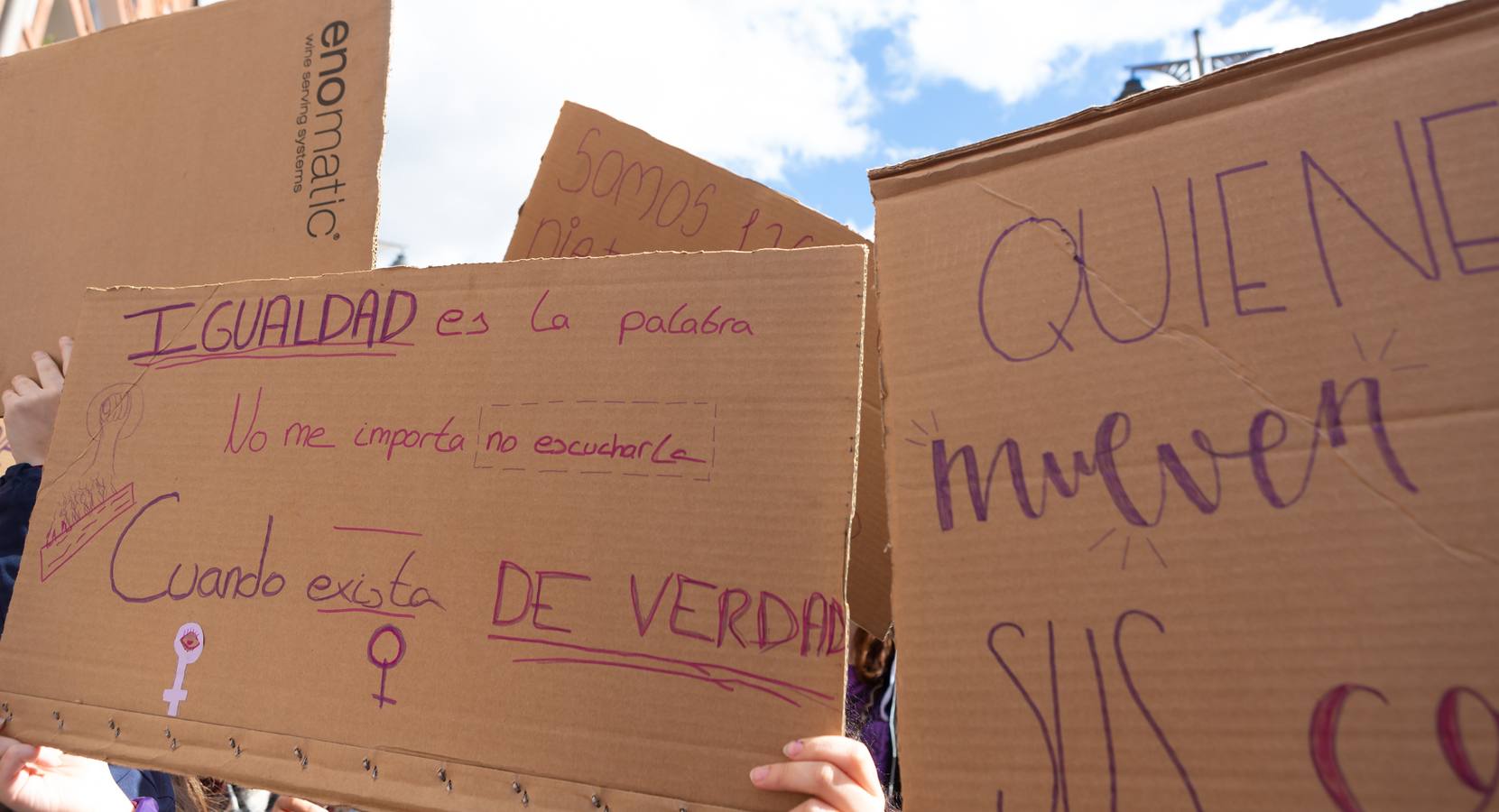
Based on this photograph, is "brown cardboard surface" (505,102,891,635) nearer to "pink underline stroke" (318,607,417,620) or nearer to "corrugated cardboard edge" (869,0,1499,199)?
"corrugated cardboard edge" (869,0,1499,199)

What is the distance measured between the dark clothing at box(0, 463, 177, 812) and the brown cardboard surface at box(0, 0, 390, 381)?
18 centimetres

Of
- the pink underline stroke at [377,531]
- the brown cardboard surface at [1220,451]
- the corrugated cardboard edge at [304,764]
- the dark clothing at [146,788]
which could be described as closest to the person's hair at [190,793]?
the dark clothing at [146,788]

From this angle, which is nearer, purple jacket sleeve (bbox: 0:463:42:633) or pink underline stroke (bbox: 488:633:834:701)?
pink underline stroke (bbox: 488:633:834:701)

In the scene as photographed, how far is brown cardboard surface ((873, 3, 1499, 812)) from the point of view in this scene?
1.62 ft

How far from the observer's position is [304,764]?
711 mm

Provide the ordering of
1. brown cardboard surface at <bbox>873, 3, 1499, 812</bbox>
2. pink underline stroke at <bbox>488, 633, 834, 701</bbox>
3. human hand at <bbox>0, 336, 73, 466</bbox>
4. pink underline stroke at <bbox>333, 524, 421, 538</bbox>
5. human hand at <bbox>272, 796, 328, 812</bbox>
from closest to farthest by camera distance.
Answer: brown cardboard surface at <bbox>873, 3, 1499, 812</bbox>
pink underline stroke at <bbox>488, 633, 834, 701</bbox>
pink underline stroke at <bbox>333, 524, 421, 538</bbox>
human hand at <bbox>272, 796, 328, 812</bbox>
human hand at <bbox>0, 336, 73, 466</bbox>

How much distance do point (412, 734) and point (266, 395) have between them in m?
0.38

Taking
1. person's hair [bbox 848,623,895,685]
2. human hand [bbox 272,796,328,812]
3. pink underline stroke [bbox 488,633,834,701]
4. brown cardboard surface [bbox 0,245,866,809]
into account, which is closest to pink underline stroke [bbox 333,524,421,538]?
brown cardboard surface [bbox 0,245,866,809]

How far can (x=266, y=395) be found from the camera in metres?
0.84

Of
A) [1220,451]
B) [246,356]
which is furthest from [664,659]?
[246,356]

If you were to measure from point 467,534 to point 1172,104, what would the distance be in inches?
26.6

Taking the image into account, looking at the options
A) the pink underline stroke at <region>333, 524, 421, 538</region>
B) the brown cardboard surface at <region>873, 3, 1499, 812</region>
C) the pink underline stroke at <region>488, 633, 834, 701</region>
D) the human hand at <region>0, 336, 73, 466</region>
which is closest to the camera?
the brown cardboard surface at <region>873, 3, 1499, 812</region>

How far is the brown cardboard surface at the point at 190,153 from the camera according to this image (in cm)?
110

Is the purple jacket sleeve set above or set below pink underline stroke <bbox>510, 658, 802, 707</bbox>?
above
